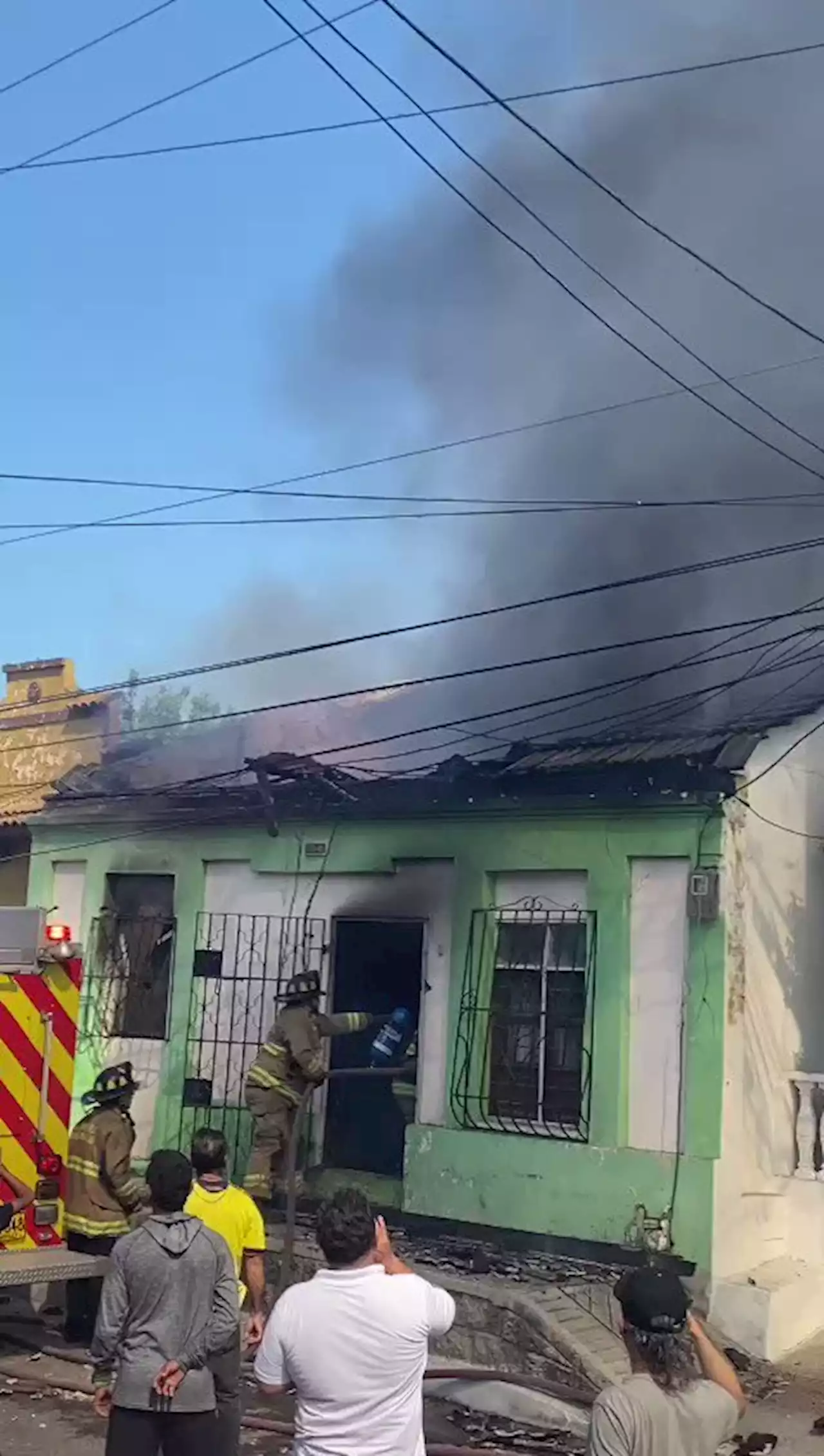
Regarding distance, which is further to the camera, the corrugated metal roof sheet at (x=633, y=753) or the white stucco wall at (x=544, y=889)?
the white stucco wall at (x=544, y=889)

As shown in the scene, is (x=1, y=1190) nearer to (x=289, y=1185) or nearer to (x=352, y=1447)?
(x=289, y=1185)

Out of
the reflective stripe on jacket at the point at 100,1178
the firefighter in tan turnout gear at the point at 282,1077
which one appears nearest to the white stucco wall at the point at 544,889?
the firefighter in tan turnout gear at the point at 282,1077

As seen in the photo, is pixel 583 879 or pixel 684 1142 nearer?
pixel 684 1142

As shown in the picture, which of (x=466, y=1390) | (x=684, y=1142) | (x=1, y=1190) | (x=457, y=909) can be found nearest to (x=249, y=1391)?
(x=466, y=1390)

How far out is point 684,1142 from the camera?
27.5 feet

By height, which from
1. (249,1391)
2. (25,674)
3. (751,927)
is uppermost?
(25,674)

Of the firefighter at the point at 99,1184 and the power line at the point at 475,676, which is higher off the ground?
the power line at the point at 475,676

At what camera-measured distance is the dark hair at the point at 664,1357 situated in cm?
286

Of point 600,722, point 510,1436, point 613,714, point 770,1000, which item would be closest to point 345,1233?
point 510,1436

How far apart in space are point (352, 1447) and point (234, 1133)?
25.8 ft

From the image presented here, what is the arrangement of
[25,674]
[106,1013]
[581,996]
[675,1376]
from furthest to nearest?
[25,674] → [106,1013] → [581,996] → [675,1376]

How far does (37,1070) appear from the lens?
25.2ft

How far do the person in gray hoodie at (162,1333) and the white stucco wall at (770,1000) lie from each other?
4.80 meters

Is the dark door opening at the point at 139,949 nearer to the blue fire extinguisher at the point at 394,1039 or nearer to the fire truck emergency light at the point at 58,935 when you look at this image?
the blue fire extinguisher at the point at 394,1039
